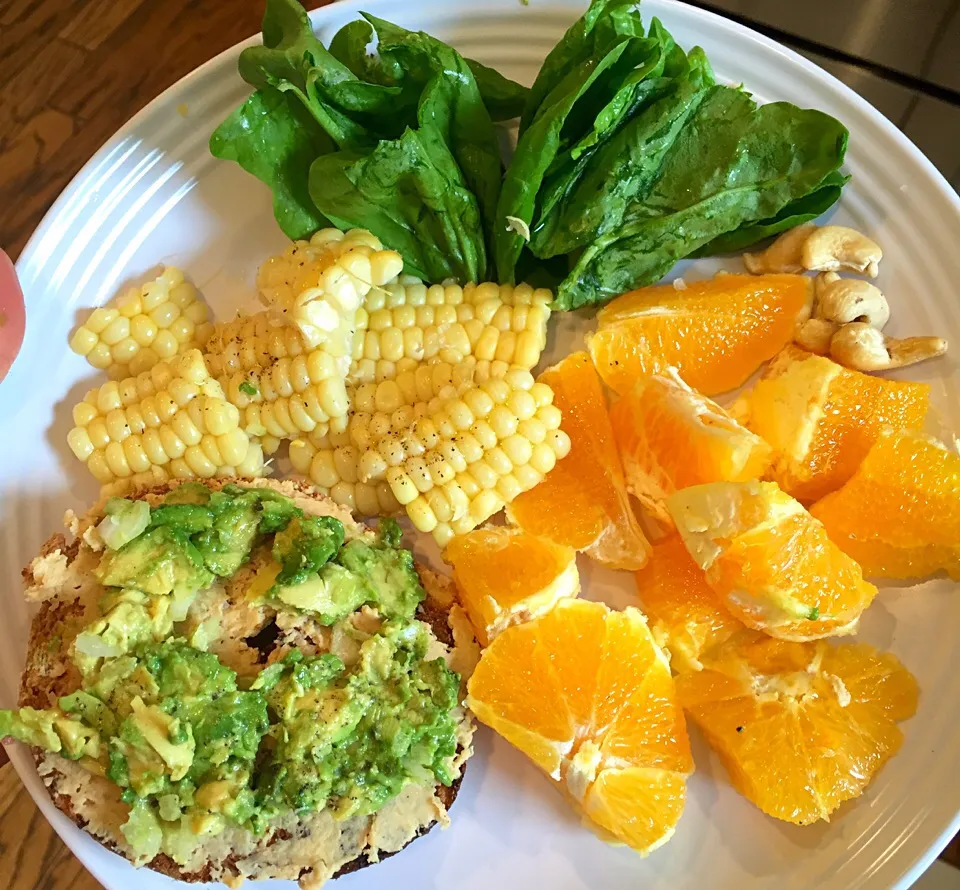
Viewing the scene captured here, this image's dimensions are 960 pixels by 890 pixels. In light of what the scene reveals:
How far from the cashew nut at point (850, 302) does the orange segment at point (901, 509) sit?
354 millimetres

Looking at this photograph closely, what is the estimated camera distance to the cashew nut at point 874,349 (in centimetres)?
212

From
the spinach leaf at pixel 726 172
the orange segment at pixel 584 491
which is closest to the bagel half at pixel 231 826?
the orange segment at pixel 584 491

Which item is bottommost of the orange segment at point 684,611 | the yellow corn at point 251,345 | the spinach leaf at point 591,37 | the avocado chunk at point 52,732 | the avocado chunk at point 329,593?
the avocado chunk at point 52,732

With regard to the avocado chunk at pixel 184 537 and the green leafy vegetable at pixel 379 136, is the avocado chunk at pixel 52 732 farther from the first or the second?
the green leafy vegetable at pixel 379 136

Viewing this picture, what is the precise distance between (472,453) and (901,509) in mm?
1057

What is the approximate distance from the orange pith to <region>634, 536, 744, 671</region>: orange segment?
0.26ft

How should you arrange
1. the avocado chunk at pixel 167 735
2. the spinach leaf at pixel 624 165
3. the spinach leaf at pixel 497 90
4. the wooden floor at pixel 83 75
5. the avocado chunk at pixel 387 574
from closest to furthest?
the avocado chunk at pixel 167 735 → the avocado chunk at pixel 387 574 → the spinach leaf at pixel 624 165 → the spinach leaf at pixel 497 90 → the wooden floor at pixel 83 75

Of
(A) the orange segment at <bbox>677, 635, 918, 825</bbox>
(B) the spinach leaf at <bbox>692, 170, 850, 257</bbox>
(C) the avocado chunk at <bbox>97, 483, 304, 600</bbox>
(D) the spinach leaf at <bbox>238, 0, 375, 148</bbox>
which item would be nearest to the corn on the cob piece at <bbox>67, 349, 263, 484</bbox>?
(C) the avocado chunk at <bbox>97, 483, 304, 600</bbox>

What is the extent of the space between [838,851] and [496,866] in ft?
2.85

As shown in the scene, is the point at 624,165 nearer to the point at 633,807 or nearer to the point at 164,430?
the point at 164,430

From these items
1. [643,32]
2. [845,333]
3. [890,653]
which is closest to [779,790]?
[890,653]

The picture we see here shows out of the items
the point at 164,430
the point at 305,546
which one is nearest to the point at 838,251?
the point at 305,546

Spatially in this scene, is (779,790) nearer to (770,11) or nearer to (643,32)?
(643,32)

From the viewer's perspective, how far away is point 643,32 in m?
2.14
